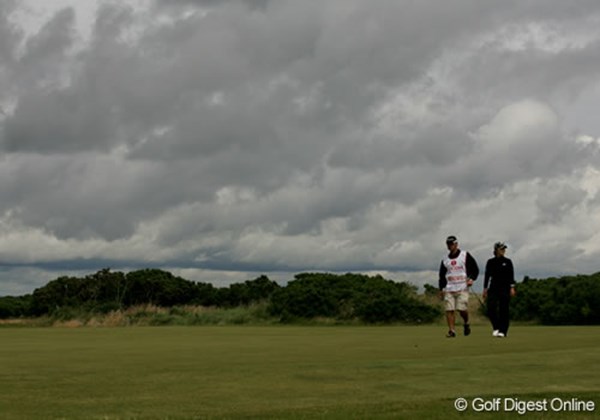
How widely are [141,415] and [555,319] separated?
26690mm

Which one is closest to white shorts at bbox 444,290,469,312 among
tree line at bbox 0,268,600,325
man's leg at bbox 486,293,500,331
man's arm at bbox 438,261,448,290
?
man's arm at bbox 438,261,448,290

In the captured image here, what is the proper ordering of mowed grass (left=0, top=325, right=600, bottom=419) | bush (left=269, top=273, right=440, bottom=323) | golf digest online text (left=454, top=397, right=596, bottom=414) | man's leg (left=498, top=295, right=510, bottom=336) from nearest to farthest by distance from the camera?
golf digest online text (left=454, top=397, right=596, bottom=414) → mowed grass (left=0, top=325, right=600, bottom=419) → man's leg (left=498, top=295, right=510, bottom=336) → bush (left=269, top=273, right=440, bottom=323)

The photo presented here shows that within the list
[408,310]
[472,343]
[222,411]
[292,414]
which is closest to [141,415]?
[222,411]

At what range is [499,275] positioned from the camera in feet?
64.7

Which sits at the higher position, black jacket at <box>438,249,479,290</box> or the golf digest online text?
black jacket at <box>438,249,479,290</box>

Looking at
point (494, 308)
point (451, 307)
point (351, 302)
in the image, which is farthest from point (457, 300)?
point (351, 302)

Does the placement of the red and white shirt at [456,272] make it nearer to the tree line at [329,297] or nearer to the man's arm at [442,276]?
the man's arm at [442,276]

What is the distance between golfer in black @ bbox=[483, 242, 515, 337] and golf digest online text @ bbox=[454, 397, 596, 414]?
1093cm

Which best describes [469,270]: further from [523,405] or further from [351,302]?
[351,302]

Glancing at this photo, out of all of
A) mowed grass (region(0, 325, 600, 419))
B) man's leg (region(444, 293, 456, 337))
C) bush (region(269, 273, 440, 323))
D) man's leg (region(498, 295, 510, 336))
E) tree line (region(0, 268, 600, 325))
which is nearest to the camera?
mowed grass (region(0, 325, 600, 419))

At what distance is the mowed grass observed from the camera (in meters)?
8.56

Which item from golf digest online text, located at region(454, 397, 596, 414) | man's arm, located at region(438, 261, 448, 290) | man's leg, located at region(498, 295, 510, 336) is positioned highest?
man's arm, located at region(438, 261, 448, 290)

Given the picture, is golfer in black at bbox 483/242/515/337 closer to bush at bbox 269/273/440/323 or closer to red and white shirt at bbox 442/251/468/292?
red and white shirt at bbox 442/251/468/292

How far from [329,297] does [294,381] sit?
28925mm
